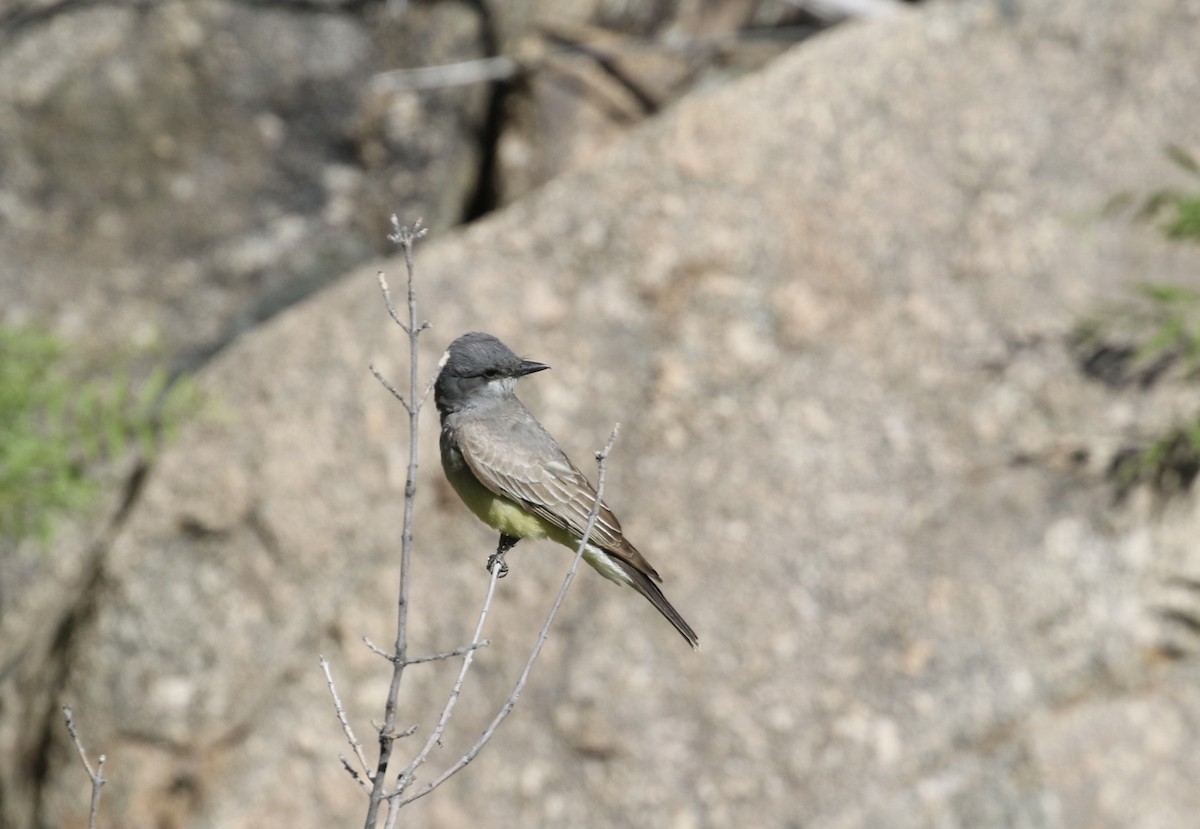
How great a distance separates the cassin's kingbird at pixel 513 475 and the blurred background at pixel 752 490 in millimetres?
2992

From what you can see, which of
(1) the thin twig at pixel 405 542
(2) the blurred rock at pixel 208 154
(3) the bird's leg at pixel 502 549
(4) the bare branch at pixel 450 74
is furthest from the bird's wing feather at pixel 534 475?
(4) the bare branch at pixel 450 74

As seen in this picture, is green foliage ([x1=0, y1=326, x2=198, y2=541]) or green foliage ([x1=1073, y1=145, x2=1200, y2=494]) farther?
green foliage ([x1=0, y1=326, x2=198, y2=541])

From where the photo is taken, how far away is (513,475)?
11.4 feet

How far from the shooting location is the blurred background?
20.8 ft

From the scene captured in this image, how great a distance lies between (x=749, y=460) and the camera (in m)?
6.89

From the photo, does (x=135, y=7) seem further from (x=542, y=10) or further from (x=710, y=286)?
(x=710, y=286)

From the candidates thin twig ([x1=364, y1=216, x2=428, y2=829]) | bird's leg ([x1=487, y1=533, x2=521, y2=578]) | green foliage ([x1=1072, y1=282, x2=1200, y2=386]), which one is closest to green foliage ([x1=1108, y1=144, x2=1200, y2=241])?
green foliage ([x1=1072, y1=282, x2=1200, y2=386])

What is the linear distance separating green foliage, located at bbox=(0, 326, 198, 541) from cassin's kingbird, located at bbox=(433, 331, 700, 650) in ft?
13.0

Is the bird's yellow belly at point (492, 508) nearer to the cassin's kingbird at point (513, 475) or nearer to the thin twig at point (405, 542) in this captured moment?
the cassin's kingbird at point (513, 475)

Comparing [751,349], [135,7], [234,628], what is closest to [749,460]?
[751,349]

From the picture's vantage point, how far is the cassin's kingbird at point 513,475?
3268mm

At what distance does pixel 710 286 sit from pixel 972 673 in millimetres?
2432

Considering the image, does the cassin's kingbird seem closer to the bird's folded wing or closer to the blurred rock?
the bird's folded wing

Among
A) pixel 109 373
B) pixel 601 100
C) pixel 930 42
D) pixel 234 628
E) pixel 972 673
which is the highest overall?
pixel 930 42
